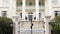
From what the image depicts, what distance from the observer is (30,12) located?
4534 centimetres

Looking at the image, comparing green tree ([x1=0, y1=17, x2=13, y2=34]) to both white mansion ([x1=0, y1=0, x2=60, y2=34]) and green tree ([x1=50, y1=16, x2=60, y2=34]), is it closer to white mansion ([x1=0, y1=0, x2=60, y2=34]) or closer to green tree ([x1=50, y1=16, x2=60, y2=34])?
green tree ([x1=50, y1=16, x2=60, y2=34])

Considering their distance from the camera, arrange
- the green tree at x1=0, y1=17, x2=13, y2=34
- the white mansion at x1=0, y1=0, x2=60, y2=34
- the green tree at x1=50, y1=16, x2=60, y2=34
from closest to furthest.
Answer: the green tree at x1=0, y1=17, x2=13, y2=34
the green tree at x1=50, y1=16, x2=60, y2=34
the white mansion at x1=0, y1=0, x2=60, y2=34

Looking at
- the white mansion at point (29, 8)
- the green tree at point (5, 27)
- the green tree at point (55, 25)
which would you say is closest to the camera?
the green tree at point (5, 27)

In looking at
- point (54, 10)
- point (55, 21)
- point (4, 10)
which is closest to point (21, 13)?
point (4, 10)

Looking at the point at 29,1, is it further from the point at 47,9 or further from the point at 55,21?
the point at 55,21

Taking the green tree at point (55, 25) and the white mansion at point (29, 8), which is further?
the white mansion at point (29, 8)

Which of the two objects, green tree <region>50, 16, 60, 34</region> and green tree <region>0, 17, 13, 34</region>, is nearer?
A: green tree <region>0, 17, 13, 34</region>

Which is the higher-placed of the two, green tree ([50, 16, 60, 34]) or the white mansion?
the white mansion

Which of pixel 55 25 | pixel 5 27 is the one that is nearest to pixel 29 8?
pixel 55 25

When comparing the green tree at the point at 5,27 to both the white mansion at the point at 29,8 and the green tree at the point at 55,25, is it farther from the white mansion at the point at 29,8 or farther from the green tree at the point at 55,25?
the white mansion at the point at 29,8

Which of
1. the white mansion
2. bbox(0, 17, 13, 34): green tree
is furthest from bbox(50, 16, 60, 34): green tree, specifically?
the white mansion

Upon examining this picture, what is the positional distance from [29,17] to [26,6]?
287 cm

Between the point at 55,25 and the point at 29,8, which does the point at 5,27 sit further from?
the point at 29,8

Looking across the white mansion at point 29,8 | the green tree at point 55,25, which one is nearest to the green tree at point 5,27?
the green tree at point 55,25
